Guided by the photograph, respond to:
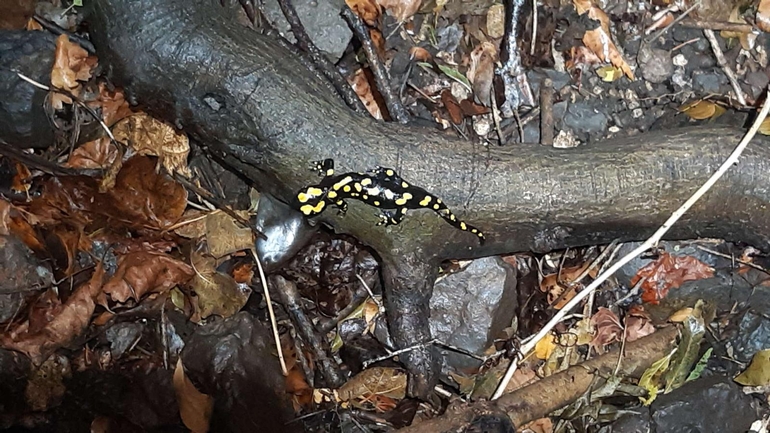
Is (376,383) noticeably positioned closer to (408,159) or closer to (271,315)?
(271,315)

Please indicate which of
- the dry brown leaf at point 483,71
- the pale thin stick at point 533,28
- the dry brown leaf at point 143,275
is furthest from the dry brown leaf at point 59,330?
the pale thin stick at point 533,28

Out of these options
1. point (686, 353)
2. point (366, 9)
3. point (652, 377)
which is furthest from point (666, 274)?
point (366, 9)

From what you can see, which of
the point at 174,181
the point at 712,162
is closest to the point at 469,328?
the point at 712,162

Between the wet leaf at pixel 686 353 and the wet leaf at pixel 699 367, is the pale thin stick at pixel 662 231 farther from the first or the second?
the wet leaf at pixel 699 367

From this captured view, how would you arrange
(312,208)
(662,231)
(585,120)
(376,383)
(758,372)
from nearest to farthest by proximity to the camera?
(312,208)
(662,231)
(376,383)
(758,372)
(585,120)

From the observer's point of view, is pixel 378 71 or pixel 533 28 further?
pixel 533 28

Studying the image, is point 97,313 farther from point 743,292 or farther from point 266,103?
point 743,292

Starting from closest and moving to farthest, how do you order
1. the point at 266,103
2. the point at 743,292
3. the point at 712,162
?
1. the point at 266,103
2. the point at 712,162
3. the point at 743,292
